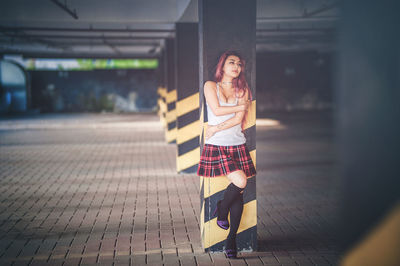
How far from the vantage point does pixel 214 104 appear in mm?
4320

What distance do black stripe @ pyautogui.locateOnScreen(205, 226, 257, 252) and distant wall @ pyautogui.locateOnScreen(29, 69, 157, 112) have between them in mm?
25654

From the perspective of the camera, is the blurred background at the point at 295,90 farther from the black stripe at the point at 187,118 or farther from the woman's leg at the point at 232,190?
the black stripe at the point at 187,118

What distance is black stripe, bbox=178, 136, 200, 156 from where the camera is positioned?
8984 millimetres

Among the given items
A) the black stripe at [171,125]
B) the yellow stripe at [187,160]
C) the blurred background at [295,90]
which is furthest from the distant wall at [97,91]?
the yellow stripe at [187,160]

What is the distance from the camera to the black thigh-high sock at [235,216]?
4.31 m

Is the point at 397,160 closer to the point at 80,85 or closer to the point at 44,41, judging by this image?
the point at 44,41

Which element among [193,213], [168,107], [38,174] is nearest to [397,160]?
[193,213]

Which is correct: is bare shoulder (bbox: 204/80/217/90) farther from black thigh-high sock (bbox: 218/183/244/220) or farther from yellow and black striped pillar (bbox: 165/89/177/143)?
yellow and black striped pillar (bbox: 165/89/177/143)

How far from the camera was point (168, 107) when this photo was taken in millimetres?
12578

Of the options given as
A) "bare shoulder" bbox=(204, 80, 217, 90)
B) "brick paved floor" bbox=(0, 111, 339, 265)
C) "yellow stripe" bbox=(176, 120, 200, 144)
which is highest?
"bare shoulder" bbox=(204, 80, 217, 90)

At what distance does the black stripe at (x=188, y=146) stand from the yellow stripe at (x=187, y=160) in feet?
0.21

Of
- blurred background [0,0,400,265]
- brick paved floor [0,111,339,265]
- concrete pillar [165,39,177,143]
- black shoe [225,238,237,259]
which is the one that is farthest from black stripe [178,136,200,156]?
black shoe [225,238,237,259]

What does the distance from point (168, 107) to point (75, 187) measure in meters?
5.39

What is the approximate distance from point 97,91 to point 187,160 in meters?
21.8
